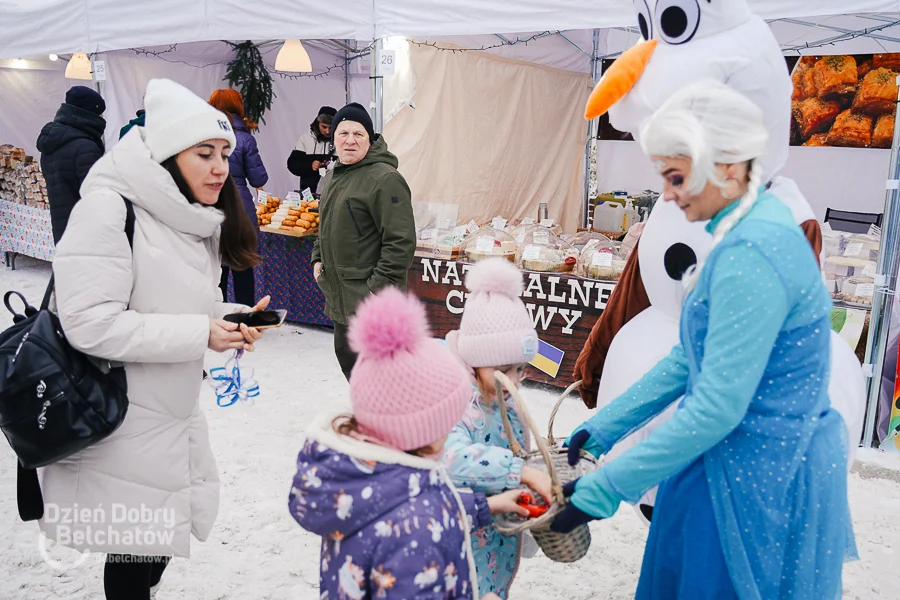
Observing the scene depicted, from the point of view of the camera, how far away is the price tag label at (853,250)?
4570 mm

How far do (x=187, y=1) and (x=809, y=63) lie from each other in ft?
18.5

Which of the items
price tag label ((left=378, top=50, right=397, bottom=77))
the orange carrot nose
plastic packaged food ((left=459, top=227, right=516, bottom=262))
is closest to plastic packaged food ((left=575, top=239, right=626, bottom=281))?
plastic packaged food ((left=459, top=227, right=516, bottom=262))

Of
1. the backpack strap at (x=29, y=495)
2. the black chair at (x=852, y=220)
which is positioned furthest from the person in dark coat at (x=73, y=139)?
the black chair at (x=852, y=220)

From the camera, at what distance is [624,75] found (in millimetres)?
2098

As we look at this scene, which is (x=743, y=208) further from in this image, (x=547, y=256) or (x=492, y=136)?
(x=492, y=136)

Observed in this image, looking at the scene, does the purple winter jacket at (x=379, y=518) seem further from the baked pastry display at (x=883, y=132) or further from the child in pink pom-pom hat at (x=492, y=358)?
the baked pastry display at (x=883, y=132)

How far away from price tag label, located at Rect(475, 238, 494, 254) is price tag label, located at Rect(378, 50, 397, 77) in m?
1.31

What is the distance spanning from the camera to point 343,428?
1327 mm

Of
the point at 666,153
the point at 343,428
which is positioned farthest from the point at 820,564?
the point at 343,428

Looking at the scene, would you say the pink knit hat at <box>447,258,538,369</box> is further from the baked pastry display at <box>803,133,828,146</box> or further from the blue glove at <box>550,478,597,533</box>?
the baked pastry display at <box>803,133,828,146</box>

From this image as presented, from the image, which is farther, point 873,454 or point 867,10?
point 873,454

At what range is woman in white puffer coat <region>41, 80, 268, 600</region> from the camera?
5.84ft

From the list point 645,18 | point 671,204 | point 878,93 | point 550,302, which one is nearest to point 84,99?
point 550,302

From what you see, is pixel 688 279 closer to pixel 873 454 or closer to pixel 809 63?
pixel 873 454
